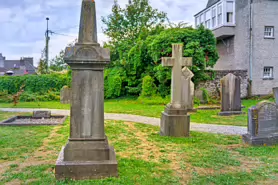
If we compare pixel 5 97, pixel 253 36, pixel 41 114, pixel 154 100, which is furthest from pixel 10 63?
pixel 41 114

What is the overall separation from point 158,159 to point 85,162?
1637 millimetres

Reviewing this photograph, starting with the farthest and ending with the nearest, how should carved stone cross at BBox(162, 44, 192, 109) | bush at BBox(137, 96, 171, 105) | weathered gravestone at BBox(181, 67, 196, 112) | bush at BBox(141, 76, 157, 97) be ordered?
1. bush at BBox(141, 76, 157, 97)
2. bush at BBox(137, 96, 171, 105)
3. weathered gravestone at BBox(181, 67, 196, 112)
4. carved stone cross at BBox(162, 44, 192, 109)

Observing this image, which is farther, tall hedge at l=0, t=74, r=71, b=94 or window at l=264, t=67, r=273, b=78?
window at l=264, t=67, r=273, b=78

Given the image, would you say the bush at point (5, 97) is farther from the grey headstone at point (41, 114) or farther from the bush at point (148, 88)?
A: the bush at point (148, 88)

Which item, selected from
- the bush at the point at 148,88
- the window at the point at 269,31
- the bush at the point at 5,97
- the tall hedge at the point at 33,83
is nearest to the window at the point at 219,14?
the window at the point at 269,31

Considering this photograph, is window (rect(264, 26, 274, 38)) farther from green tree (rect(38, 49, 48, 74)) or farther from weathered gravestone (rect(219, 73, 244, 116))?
green tree (rect(38, 49, 48, 74))

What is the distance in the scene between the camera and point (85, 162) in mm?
4180

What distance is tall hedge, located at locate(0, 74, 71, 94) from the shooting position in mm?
22094

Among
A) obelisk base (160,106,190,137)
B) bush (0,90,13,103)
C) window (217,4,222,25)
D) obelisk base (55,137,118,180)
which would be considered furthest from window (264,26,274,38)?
obelisk base (55,137,118,180)

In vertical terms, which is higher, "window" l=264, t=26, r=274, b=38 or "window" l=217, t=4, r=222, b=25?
"window" l=217, t=4, r=222, b=25

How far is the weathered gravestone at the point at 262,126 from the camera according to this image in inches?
256

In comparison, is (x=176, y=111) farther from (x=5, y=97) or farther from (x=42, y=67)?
(x=42, y=67)

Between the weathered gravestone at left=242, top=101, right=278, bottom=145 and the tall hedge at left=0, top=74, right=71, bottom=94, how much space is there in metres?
18.5

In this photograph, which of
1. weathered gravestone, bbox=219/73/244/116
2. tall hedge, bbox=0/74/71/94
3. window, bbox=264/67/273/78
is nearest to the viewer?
weathered gravestone, bbox=219/73/244/116
